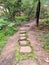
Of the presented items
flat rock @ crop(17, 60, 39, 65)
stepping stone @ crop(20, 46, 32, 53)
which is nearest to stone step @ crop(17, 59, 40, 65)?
flat rock @ crop(17, 60, 39, 65)

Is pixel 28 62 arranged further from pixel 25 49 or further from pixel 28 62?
pixel 25 49

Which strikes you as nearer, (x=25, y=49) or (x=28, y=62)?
(x=28, y=62)

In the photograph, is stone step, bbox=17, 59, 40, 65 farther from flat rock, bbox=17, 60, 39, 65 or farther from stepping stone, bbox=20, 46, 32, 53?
stepping stone, bbox=20, 46, 32, 53

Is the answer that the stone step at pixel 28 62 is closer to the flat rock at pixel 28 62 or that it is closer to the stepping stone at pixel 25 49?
the flat rock at pixel 28 62

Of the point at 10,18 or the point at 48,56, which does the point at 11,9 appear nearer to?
the point at 10,18

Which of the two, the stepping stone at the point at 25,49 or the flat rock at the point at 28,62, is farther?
the stepping stone at the point at 25,49

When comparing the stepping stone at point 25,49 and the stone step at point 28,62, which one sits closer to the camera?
the stone step at point 28,62

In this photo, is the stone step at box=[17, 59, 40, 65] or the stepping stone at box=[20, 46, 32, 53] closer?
the stone step at box=[17, 59, 40, 65]

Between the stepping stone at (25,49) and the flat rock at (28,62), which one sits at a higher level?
the flat rock at (28,62)

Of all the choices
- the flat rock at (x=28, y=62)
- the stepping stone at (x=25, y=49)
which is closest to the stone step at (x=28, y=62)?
the flat rock at (x=28, y=62)

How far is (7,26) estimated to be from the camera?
11438 millimetres

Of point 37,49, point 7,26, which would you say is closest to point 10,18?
point 7,26

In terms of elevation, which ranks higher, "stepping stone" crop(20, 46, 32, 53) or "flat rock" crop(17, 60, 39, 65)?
"flat rock" crop(17, 60, 39, 65)

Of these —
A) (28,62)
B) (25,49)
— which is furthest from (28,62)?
(25,49)
